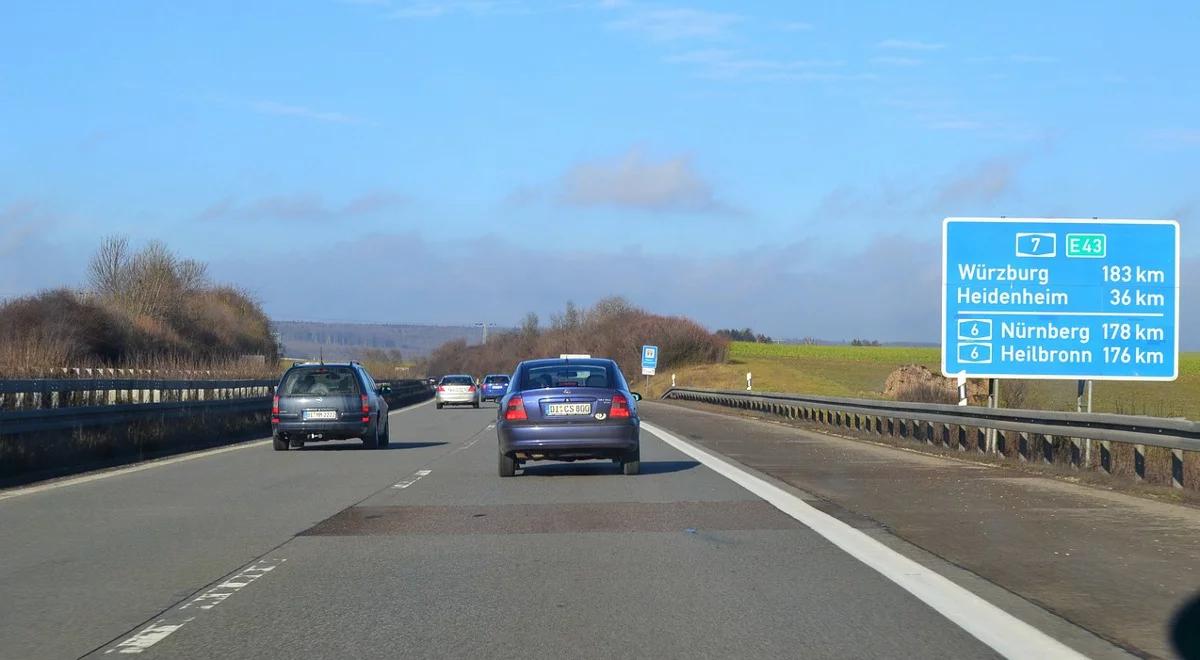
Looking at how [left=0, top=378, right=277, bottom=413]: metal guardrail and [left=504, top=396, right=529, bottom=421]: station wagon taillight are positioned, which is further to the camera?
[left=0, top=378, right=277, bottom=413]: metal guardrail

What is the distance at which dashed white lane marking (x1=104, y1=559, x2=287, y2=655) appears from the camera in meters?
6.76

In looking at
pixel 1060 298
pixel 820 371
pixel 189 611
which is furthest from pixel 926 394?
pixel 820 371

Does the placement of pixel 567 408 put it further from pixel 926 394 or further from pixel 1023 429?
pixel 926 394

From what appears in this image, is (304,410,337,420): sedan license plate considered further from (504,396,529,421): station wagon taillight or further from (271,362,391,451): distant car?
(504,396,529,421): station wagon taillight

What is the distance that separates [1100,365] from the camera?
22359mm

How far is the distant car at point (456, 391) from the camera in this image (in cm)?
5194

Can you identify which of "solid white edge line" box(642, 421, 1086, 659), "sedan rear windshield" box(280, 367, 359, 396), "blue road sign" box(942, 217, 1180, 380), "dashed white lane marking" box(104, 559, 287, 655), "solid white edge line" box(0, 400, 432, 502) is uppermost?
"blue road sign" box(942, 217, 1180, 380)

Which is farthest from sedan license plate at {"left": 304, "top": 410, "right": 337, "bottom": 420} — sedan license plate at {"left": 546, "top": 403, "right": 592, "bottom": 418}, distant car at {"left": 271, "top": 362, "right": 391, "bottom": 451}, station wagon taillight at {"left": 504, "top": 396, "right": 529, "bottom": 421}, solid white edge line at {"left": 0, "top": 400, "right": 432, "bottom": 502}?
sedan license plate at {"left": 546, "top": 403, "right": 592, "bottom": 418}

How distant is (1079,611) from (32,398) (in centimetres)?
1590

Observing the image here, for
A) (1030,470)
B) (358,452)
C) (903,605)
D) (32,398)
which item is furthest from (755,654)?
(358,452)

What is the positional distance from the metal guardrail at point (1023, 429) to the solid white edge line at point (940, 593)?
4298 mm

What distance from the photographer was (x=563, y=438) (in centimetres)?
1644

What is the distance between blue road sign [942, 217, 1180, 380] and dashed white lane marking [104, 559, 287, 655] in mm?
16087

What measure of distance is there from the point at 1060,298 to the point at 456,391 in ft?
106
